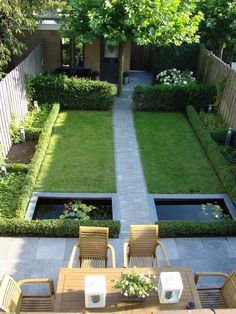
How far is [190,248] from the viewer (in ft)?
24.2

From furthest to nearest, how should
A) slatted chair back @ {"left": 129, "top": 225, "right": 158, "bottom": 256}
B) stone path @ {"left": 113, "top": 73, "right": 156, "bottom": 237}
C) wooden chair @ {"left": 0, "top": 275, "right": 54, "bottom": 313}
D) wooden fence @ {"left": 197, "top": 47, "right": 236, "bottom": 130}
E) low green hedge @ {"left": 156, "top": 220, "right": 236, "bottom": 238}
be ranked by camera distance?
wooden fence @ {"left": 197, "top": 47, "right": 236, "bottom": 130}
stone path @ {"left": 113, "top": 73, "right": 156, "bottom": 237}
low green hedge @ {"left": 156, "top": 220, "right": 236, "bottom": 238}
slatted chair back @ {"left": 129, "top": 225, "right": 158, "bottom": 256}
wooden chair @ {"left": 0, "top": 275, "right": 54, "bottom": 313}

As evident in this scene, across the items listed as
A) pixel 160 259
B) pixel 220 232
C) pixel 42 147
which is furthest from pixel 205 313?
pixel 42 147

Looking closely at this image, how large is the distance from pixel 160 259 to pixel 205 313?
289 cm

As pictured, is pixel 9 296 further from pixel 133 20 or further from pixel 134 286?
pixel 133 20

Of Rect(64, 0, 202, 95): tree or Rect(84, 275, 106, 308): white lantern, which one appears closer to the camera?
Rect(84, 275, 106, 308): white lantern

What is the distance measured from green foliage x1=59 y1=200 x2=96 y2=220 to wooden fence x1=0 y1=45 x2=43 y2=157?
121 inches

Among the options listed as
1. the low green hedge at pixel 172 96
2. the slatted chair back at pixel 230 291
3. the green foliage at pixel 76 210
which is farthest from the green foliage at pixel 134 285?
the low green hedge at pixel 172 96

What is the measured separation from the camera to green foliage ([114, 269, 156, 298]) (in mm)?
4719

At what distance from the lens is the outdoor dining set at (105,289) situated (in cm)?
471

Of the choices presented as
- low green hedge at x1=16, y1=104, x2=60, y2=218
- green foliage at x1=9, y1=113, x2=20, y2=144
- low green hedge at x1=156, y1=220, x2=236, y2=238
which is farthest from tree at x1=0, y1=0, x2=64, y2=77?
low green hedge at x1=156, y1=220, x2=236, y2=238

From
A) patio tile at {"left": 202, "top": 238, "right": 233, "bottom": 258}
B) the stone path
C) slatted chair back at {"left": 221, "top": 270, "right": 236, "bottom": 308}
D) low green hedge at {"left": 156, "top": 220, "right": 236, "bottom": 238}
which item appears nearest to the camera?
slatted chair back at {"left": 221, "top": 270, "right": 236, "bottom": 308}

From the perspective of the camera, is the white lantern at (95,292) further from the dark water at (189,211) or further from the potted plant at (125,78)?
the potted plant at (125,78)

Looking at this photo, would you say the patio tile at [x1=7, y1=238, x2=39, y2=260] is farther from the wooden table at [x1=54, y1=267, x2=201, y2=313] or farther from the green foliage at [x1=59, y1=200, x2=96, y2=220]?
the wooden table at [x1=54, y1=267, x2=201, y2=313]

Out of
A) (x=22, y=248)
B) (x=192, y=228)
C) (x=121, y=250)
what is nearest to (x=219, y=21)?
(x=192, y=228)
